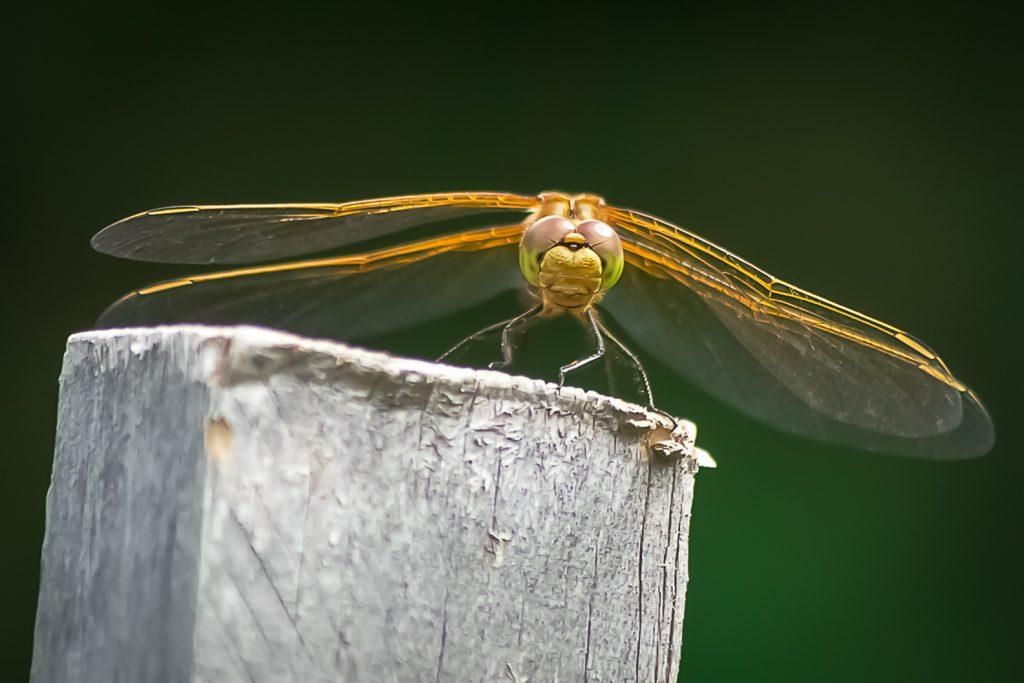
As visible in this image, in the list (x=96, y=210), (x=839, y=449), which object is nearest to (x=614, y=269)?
(x=839, y=449)

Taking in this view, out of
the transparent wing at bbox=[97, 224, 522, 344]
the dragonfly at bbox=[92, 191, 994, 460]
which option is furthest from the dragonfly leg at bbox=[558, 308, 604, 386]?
the transparent wing at bbox=[97, 224, 522, 344]

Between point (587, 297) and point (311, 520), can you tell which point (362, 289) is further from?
point (311, 520)

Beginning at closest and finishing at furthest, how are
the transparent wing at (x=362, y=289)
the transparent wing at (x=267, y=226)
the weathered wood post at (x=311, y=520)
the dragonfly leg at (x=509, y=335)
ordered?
the weathered wood post at (x=311, y=520) < the transparent wing at (x=267, y=226) < the transparent wing at (x=362, y=289) < the dragonfly leg at (x=509, y=335)

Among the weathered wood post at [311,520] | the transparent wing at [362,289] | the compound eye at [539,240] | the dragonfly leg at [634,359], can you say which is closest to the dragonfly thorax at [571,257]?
the compound eye at [539,240]

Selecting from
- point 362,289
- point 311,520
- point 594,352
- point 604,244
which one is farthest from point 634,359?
point 311,520

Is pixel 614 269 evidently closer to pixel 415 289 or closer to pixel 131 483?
pixel 415 289

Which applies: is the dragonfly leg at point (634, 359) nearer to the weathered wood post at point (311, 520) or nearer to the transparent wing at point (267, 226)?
the transparent wing at point (267, 226)
